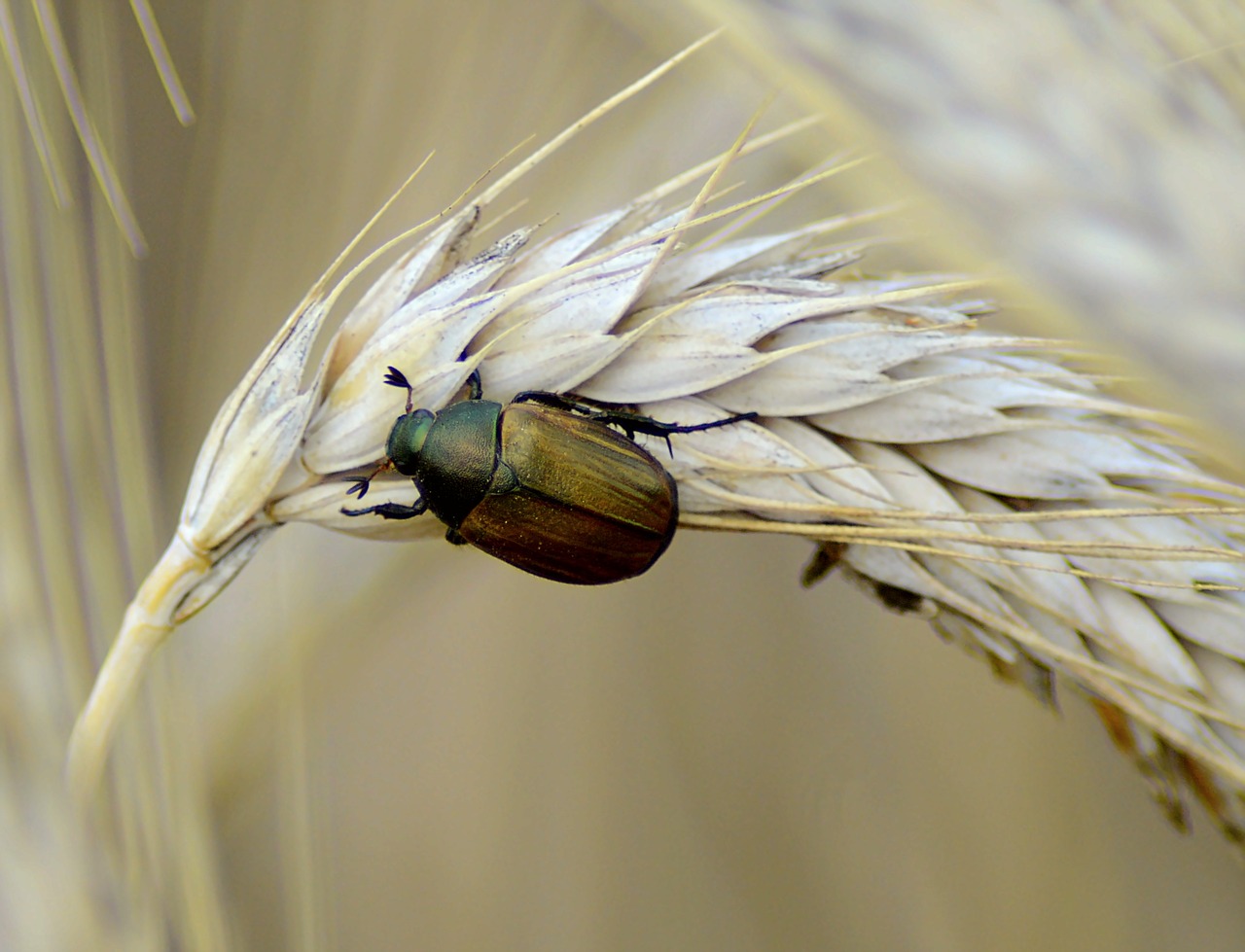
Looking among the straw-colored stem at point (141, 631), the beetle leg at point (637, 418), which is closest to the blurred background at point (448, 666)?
the straw-colored stem at point (141, 631)

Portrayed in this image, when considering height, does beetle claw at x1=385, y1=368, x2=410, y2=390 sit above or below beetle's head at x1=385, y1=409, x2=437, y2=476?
above

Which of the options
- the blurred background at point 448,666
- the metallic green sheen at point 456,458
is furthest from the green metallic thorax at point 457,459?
the blurred background at point 448,666

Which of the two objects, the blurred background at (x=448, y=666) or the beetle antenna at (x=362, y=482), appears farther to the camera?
the blurred background at (x=448, y=666)

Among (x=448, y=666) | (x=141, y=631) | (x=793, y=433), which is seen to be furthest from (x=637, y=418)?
(x=448, y=666)

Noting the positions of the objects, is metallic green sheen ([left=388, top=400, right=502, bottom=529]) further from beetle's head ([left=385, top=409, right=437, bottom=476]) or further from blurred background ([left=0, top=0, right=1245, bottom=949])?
blurred background ([left=0, top=0, right=1245, bottom=949])

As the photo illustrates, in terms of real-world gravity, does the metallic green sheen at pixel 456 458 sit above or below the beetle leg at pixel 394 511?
above

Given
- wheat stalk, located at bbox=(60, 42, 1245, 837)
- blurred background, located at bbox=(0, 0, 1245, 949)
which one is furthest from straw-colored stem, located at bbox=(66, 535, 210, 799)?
blurred background, located at bbox=(0, 0, 1245, 949)

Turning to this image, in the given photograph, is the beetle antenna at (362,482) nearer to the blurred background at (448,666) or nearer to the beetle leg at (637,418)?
the beetle leg at (637,418)

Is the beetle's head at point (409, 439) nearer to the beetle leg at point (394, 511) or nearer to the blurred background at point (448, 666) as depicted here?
the beetle leg at point (394, 511)
